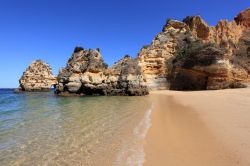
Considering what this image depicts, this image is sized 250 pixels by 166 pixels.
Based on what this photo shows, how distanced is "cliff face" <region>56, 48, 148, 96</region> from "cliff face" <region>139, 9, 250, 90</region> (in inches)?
273

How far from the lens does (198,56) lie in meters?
32.9

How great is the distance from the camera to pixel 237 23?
47594mm

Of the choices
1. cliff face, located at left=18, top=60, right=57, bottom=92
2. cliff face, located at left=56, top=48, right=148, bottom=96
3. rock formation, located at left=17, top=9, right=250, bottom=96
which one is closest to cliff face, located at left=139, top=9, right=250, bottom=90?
rock formation, located at left=17, top=9, right=250, bottom=96

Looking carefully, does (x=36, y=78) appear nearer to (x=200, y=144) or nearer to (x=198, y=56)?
(x=198, y=56)

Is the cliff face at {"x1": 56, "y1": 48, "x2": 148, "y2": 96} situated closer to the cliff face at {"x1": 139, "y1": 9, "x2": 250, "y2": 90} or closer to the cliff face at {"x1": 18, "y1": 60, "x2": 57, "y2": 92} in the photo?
the cliff face at {"x1": 139, "y1": 9, "x2": 250, "y2": 90}

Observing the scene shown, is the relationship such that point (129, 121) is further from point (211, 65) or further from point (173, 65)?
point (173, 65)

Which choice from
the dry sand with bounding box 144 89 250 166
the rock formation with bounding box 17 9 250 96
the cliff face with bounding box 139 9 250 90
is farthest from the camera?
the cliff face with bounding box 139 9 250 90

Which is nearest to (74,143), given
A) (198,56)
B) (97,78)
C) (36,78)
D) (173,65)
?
(97,78)

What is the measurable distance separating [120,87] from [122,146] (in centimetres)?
2420

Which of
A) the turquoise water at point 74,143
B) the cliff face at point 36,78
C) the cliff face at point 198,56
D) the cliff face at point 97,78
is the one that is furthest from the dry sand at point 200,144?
the cliff face at point 36,78

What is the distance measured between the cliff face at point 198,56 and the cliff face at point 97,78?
22.8 feet

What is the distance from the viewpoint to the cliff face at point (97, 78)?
29641 millimetres

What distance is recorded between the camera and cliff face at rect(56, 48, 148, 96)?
2964cm

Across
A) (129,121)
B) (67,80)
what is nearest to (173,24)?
(67,80)
